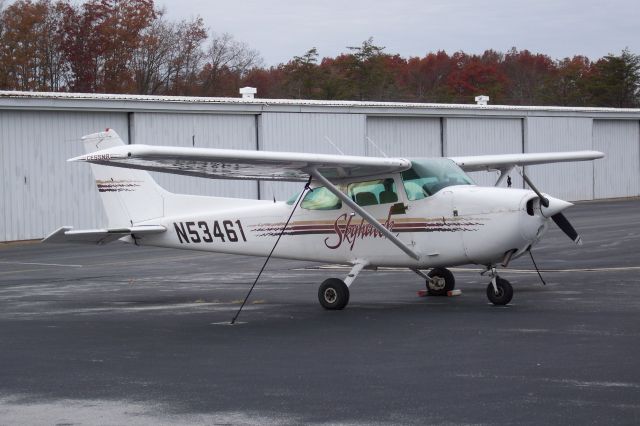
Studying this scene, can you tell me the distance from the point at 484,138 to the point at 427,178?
30.5 m

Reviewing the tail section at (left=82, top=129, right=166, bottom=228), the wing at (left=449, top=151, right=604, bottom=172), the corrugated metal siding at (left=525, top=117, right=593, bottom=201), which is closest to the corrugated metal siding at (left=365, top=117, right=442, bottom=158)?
the corrugated metal siding at (left=525, top=117, right=593, bottom=201)

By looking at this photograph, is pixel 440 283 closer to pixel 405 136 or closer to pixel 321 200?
pixel 321 200

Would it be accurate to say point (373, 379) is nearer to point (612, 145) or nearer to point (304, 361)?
point (304, 361)

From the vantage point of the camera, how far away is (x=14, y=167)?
31.2 m

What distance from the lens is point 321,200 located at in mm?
14867

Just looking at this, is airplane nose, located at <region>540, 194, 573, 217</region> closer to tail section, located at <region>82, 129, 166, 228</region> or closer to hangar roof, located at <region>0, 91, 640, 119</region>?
tail section, located at <region>82, 129, 166, 228</region>

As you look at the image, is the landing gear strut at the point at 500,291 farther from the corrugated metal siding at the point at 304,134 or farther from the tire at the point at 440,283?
the corrugated metal siding at the point at 304,134

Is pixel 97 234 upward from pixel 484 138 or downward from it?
downward

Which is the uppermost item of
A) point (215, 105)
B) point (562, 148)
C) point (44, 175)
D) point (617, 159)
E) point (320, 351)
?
point (215, 105)

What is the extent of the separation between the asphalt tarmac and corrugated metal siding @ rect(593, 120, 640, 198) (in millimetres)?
30258

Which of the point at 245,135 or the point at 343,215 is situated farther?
the point at 245,135

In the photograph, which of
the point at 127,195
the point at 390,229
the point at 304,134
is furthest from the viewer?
the point at 304,134

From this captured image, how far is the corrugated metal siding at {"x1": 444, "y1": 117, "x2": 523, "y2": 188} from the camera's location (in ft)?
140

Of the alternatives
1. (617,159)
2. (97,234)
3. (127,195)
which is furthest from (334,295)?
(617,159)
